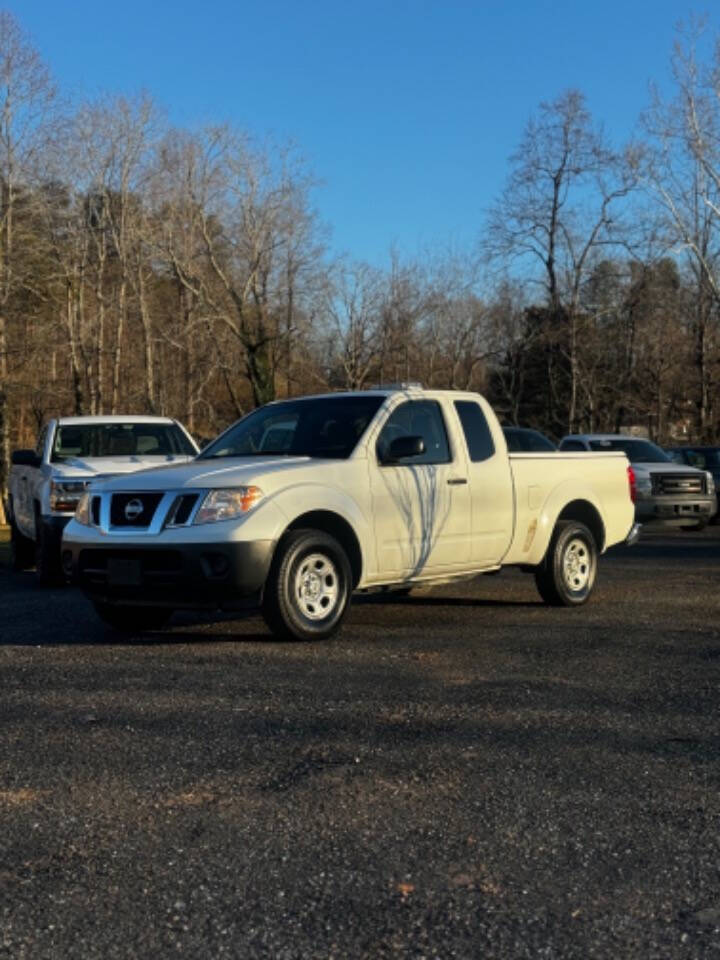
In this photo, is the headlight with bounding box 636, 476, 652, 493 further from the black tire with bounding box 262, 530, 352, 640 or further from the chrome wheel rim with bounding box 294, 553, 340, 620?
the chrome wheel rim with bounding box 294, 553, 340, 620

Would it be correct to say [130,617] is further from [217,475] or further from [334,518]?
[334,518]

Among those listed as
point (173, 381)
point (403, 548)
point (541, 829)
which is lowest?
point (541, 829)

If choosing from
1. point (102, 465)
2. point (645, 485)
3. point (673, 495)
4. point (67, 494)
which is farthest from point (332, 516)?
point (673, 495)

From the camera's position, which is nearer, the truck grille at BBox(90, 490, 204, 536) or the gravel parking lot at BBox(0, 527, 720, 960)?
the gravel parking lot at BBox(0, 527, 720, 960)

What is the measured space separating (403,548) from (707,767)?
4189 mm

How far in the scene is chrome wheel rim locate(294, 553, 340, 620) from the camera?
8.23m

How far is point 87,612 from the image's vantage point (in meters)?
10.5

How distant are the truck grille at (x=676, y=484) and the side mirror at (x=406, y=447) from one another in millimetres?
12065

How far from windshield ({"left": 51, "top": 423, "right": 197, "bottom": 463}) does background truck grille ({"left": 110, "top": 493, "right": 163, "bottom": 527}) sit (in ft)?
15.4

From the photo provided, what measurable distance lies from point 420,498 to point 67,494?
4395 millimetres

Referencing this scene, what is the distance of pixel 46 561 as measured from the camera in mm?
12156

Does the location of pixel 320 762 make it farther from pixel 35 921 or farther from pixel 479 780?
pixel 35 921

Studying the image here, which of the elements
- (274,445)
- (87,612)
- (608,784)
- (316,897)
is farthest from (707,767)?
(87,612)

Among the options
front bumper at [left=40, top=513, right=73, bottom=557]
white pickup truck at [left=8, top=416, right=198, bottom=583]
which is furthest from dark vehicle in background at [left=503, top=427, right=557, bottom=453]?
front bumper at [left=40, top=513, right=73, bottom=557]
